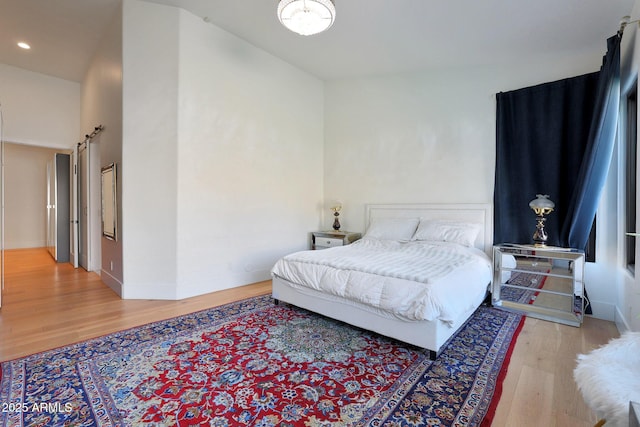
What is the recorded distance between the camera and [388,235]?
4.04 m

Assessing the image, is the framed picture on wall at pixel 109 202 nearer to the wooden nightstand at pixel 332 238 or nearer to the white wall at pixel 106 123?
the white wall at pixel 106 123

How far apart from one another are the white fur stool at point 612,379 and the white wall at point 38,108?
7.27m

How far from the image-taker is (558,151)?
10.6 feet

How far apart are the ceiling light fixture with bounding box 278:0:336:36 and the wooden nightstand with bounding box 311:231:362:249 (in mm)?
2763

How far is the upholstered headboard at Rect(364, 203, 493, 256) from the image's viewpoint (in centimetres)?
368

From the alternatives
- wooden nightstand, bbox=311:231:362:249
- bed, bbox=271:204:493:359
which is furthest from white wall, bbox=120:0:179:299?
wooden nightstand, bbox=311:231:362:249

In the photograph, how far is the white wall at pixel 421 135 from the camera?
11.7 feet

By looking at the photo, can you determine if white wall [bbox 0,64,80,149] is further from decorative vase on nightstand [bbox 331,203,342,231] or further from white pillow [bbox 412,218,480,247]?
white pillow [bbox 412,218,480,247]

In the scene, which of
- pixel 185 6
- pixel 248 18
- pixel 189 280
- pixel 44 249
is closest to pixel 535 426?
pixel 189 280

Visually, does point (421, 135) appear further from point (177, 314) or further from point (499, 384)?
point (177, 314)

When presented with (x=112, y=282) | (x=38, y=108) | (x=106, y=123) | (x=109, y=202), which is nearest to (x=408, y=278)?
(x=112, y=282)

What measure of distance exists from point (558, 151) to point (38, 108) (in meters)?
7.74

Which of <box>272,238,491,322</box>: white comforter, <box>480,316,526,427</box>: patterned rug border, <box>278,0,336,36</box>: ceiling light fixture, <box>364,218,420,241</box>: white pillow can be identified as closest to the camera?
<box>480,316,526,427</box>: patterned rug border

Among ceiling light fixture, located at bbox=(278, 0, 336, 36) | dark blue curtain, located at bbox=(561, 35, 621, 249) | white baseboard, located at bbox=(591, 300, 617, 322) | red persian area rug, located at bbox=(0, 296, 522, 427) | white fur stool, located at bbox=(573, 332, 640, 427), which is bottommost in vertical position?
red persian area rug, located at bbox=(0, 296, 522, 427)
